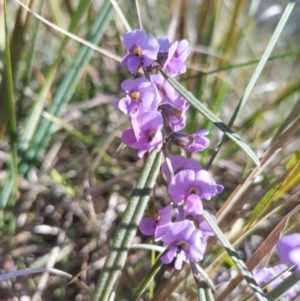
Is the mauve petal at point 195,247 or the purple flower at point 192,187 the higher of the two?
the purple flower at point 192,187

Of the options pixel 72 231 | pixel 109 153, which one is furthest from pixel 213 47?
pixel 72 231

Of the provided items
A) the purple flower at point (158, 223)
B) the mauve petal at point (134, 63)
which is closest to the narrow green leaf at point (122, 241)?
the purple flower at point (158, 223)

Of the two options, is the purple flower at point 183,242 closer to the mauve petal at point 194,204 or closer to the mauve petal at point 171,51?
the mauve petal at point 194,204

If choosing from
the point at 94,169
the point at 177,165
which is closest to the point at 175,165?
the point at 177,165

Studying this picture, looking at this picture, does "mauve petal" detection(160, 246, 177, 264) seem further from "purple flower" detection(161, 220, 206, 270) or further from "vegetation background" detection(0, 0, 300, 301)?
"vegetation background" detection(0, 0, 300, 301)

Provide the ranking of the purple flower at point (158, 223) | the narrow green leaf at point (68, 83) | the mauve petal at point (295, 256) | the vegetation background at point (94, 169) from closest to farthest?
the mauve petal at point (295, 256)
the purple flower at point (158, 223)
the vegetation background at point (94, 169)
the narrow green leaf at point (68, 83)

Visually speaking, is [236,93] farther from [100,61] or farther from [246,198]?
[246,198]

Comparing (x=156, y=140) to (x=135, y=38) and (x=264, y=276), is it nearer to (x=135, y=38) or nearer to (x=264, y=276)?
(x=135, y=38)
